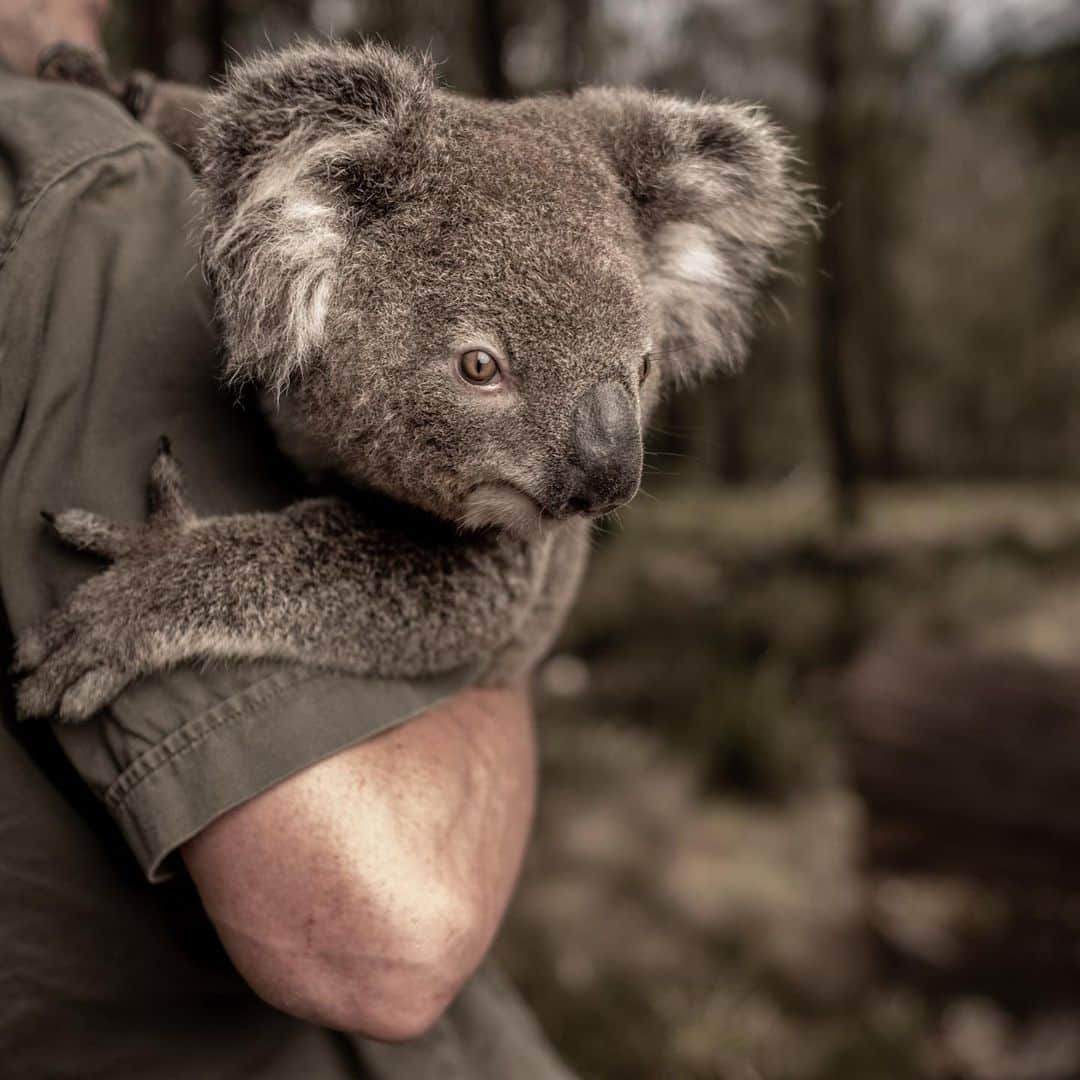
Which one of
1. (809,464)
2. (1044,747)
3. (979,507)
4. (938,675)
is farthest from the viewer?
(809,464)

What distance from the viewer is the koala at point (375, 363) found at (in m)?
1.18

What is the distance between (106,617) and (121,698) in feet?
0.33

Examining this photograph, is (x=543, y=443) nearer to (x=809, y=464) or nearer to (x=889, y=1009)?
(x=889, y=1009)

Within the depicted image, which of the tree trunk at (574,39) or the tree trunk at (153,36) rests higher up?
→ the tree trunk at (153,36)

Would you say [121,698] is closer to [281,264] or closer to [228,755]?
[228,755]

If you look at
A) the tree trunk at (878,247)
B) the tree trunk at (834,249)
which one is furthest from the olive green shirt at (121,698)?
the tree trunk at (878,247)

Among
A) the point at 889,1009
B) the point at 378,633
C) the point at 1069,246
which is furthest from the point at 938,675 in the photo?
the point at 1069,246

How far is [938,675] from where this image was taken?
4.35m

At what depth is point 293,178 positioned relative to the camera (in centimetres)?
120

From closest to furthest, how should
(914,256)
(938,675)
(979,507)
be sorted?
1. (938,675)
2. (979,507)
3. (914,256)

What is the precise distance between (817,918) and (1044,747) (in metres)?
1.34

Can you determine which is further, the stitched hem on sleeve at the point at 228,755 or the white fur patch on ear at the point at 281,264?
the white fur patch on ear at the point at 281,264

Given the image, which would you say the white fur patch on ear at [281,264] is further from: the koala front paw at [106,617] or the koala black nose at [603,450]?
the koala black nose at [603,450]

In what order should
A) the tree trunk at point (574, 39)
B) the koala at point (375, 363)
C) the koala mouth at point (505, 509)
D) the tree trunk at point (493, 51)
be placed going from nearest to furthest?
the koala at point (375, 363), the koala mouth at point (505, 509), the tree trunk at point (493, 51), the tree trunk at point (574, 39)
